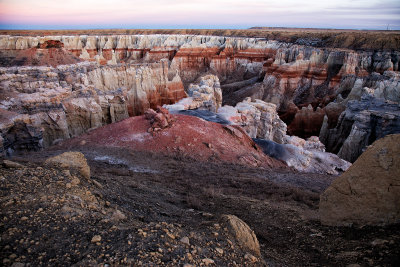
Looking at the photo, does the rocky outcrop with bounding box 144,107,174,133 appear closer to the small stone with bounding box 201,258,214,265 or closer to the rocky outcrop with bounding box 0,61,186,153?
the rocky outcrop with bounding box 0,61,186,153

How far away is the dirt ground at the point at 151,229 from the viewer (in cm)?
314

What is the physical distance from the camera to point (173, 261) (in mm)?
3145

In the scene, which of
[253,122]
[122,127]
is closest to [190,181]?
[122,127]

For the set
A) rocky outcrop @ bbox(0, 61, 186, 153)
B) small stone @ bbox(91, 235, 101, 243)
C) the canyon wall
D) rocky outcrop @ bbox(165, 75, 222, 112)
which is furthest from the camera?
the canyon wall

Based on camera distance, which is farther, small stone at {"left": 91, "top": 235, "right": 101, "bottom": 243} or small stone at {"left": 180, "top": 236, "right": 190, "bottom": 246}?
small stone at {"left": 180, "top": 236, "right": 190, "bottom": 246}

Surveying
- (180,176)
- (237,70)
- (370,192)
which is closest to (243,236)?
(370,192)

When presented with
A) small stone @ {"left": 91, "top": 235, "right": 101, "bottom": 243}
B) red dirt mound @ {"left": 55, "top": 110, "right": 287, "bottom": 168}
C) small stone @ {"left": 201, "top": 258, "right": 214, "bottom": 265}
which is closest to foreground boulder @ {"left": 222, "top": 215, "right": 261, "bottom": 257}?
small stone @ {"left": 201, "top": 258, "right": 214, "bottom": 265}

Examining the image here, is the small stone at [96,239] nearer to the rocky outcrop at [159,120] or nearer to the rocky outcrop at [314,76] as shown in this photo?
the rocky outcrop at [159,120]

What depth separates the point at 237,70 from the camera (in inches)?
2162

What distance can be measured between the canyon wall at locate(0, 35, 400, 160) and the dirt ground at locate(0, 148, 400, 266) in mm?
13266

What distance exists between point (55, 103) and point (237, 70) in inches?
1712

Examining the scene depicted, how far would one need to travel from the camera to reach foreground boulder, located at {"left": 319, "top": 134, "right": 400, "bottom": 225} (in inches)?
182

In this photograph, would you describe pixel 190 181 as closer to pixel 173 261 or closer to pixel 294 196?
pixel 294 196

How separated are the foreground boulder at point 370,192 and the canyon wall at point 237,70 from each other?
1619 centimetres
